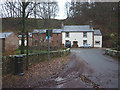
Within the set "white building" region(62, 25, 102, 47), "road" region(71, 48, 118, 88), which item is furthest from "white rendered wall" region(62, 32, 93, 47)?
"road" region(71, 48, 118, 88)

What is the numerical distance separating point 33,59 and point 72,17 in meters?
49.0

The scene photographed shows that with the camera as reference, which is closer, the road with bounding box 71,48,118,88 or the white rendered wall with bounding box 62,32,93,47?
the road with bounding box 71,48,118,88

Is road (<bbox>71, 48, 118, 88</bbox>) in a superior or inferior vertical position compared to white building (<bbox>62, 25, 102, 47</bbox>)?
inferior

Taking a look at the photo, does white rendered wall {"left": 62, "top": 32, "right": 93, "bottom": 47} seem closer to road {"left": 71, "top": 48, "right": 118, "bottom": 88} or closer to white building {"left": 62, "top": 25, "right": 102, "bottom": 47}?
white building {"left": 62, "top": 25, "right": 102, "bottom": 47}

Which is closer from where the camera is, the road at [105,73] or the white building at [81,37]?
the road at [105,73]

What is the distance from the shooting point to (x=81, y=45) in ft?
125

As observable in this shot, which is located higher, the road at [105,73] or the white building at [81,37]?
the white building at [81,37]

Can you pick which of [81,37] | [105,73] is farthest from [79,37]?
[105,73]

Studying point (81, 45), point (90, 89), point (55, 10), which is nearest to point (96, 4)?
point (81, 45)

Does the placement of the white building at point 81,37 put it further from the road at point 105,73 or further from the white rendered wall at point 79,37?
the road at point 105,73

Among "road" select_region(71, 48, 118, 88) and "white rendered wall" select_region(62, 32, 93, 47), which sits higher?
"white rendered wall" select_region(62, 32, 93, 47)

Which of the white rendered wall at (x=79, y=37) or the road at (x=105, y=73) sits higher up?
the white rendered wall at (x=79, y=37)

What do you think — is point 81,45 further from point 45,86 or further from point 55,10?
point 45,86

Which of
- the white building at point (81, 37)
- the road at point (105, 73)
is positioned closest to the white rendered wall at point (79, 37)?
the white building at point (81, 37)
